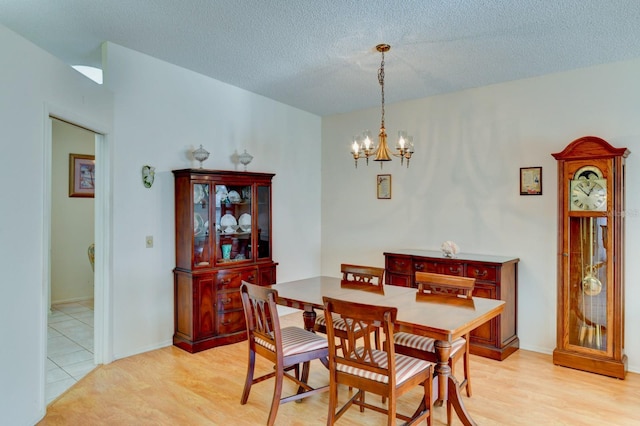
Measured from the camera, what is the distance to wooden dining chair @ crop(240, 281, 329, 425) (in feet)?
8.57

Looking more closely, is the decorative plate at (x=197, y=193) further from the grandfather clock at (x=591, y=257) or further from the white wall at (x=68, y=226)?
the grandfather clock at (x=591, y=257)

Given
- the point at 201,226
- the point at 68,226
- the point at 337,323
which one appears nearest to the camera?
the point at 337,323

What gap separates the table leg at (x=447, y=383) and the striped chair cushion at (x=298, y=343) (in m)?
0.73

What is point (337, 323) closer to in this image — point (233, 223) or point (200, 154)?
point (233, 223)

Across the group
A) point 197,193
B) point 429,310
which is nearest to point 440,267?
point 429,310

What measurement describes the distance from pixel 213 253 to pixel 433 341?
7.70ft

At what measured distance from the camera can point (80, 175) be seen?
597 cm

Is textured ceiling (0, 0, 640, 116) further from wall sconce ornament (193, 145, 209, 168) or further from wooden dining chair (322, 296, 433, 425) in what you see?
wooden dining chair (322, 296, 433, 425)

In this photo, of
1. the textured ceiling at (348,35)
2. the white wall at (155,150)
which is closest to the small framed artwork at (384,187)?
the textured ceiling at (348,35)

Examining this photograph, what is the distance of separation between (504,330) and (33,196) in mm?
3993

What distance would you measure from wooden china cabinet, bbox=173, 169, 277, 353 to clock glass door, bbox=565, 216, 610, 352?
9.97 feet

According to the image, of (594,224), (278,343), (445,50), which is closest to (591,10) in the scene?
(445,50)

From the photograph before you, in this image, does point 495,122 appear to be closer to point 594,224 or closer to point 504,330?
point 594,224

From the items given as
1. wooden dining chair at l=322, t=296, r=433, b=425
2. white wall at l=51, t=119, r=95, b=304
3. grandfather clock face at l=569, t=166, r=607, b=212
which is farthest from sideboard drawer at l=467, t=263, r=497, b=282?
white wall at l=51, t=119, r=95, b=304
